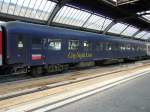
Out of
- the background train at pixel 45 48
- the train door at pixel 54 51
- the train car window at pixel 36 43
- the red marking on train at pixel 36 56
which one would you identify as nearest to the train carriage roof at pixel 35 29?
the background train at pixel 45 48

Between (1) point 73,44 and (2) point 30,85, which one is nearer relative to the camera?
(2) point 30,85

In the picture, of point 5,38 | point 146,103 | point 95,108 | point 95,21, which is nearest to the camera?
point 95,108

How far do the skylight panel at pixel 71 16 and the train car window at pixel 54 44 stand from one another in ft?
65.6

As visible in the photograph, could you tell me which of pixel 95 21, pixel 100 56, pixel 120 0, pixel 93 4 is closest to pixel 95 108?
pixel 100 56

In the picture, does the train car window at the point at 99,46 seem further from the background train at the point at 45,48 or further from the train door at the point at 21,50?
the train door at the point at 21,50

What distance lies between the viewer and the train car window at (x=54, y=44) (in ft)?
61.6

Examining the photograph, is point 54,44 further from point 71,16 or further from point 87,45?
point 71,16

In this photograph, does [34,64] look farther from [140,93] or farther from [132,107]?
[132,107]

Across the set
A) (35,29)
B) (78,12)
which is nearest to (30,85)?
(35,29)

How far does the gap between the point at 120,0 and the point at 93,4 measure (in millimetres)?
5436

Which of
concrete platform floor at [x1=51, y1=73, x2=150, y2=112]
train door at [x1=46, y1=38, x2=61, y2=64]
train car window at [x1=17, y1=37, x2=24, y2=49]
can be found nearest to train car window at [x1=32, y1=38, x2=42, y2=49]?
train door at [x1=46, y1=38, x2=61, y2=64]

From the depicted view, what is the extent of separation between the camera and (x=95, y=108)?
27.0 ft

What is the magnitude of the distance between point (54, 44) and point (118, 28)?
4477 centimetres

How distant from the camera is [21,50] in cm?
1634
